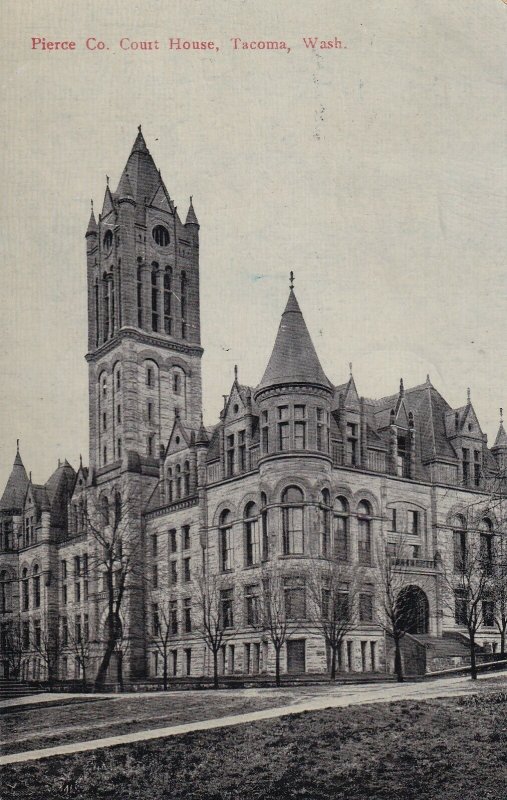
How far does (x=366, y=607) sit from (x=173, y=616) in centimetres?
1094

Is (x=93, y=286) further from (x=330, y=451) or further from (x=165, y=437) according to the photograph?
(x=330, y=451)

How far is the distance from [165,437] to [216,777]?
1637 inches

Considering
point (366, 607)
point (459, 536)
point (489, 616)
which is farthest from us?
point (459, 536)

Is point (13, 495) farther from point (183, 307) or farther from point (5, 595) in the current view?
point (183, 307)

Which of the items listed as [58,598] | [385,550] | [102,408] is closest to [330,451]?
[385,550]

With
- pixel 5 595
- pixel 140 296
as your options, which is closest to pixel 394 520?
pixel 140 296

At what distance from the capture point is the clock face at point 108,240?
193 ft

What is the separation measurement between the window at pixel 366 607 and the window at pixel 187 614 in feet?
30.0

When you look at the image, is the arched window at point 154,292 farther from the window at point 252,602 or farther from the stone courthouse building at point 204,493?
the window at point 252,602

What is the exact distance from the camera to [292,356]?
144 feet

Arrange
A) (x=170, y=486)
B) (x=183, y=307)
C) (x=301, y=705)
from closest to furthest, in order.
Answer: (x=301, y=705) → (x=170, y=486) → (x=183, y=307)

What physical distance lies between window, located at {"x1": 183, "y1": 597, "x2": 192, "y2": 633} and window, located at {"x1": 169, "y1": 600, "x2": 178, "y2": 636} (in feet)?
2.69

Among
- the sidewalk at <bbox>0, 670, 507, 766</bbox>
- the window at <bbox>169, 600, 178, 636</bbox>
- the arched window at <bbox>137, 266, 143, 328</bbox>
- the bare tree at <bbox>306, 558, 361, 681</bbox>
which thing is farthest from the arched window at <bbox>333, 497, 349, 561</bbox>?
the arched window at <bbox>137, 266, 143, 328</bbox>

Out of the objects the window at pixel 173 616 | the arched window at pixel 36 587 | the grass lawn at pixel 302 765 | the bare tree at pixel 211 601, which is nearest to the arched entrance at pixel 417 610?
the bare tree at pixel 211 601
